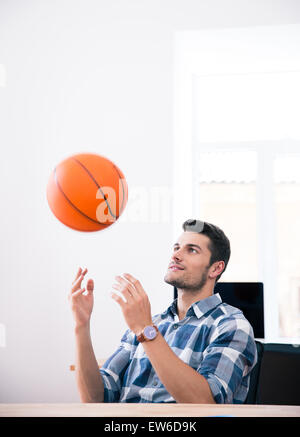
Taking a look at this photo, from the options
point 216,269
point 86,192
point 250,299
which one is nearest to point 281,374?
point 250,299

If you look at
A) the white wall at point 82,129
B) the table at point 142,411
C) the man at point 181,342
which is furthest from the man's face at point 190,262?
the white wall at point 82,129

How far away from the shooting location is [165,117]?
1638mm

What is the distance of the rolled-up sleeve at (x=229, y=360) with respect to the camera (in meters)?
0.72

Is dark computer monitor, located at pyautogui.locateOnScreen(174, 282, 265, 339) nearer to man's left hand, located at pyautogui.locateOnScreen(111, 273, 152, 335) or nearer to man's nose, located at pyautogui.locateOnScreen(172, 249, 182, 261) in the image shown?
man's nose, located at pyautogui.locateOnScreen(172, 249, 182, 261)

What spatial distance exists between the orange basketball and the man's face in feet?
0.62

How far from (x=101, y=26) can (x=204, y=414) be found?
1494mm

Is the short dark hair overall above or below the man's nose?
above

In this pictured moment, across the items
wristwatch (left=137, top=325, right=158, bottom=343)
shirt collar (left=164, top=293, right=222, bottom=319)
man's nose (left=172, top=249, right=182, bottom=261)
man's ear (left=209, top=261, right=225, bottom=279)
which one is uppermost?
man's nose (left=172, top=249, right=182, bottom=261)

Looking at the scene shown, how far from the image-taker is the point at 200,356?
31.7 inches

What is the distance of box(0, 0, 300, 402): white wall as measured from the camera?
59.2 inches

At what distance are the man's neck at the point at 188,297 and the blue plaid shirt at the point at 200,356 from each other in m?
0.01

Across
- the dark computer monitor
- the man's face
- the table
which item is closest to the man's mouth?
the man's face

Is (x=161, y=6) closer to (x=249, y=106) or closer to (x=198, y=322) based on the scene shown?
(x=249, y=106)
